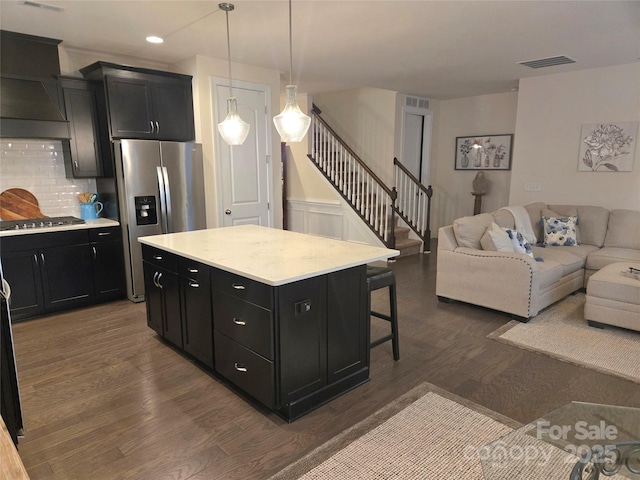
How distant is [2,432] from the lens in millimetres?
1111

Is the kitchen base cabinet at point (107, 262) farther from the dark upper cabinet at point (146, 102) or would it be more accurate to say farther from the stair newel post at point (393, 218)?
the stair newel post at point (393, 218)

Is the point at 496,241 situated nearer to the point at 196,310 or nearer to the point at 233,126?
the point at 233,126

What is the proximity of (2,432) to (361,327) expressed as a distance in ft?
6.42

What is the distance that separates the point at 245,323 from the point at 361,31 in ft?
9.44

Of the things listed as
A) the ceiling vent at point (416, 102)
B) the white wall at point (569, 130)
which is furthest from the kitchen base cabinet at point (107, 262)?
the white wall at point (569, 130)

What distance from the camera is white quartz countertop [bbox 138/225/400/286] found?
226 cm

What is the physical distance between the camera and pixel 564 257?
4.41m

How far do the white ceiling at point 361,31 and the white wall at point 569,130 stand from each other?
282 mm

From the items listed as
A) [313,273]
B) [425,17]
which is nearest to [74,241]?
[313,273]

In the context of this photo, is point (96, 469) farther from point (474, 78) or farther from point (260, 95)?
point (474, 78)

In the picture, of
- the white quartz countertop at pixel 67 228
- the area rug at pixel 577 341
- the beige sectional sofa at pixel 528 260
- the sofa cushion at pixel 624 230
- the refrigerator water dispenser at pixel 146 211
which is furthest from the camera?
the sofa cushion at pixel 624 230

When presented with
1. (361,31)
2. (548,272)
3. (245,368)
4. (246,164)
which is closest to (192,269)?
(245,368)

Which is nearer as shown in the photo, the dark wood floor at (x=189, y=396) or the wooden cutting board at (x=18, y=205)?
the dark wood floor at (x=189, y=396)

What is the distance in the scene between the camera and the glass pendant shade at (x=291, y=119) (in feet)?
8.73
